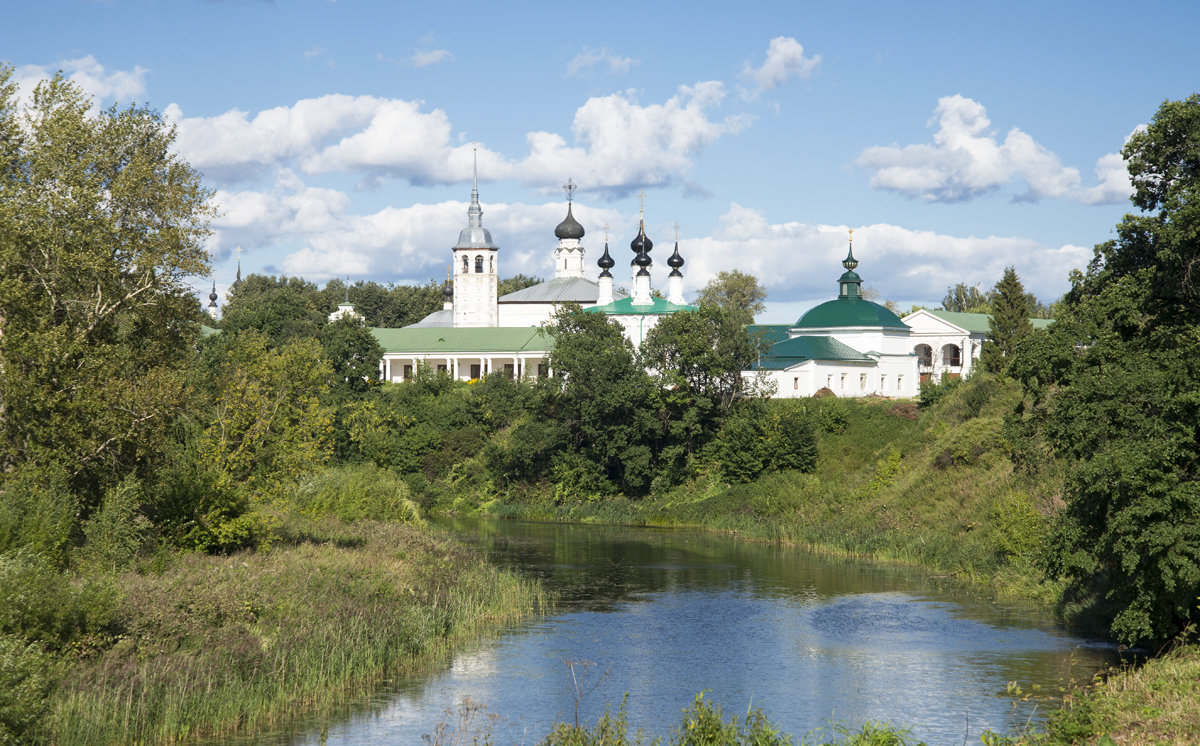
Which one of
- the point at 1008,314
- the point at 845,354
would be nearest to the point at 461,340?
the point at 845,354

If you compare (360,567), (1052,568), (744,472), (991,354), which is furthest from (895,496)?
(360,567)

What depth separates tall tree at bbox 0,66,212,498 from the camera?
22.7 meters

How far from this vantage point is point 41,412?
23.1m

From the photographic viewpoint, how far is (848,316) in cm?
7306

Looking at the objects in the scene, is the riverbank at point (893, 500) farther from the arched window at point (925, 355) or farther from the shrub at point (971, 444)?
the arched window at point (925, 355)

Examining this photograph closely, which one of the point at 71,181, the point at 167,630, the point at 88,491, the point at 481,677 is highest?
the point at 71,181

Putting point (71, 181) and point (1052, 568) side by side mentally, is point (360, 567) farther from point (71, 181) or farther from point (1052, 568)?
point (1052, 568)

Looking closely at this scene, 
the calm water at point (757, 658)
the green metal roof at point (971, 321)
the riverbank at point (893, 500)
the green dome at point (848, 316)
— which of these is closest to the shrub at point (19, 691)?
the calm water at point (757, 658)

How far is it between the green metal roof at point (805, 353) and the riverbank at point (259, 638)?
4114 cm

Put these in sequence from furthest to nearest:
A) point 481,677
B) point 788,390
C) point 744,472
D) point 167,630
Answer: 1. point 788,390
2. point 744,472
3. point 481,677
4. point 167,630

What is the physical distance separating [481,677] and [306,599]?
3.97m

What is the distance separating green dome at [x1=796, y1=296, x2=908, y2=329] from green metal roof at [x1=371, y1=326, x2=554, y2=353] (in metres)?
21.7

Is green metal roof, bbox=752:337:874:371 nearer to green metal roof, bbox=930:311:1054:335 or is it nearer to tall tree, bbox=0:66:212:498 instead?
green metal roof, bbox=930:311:1054:335

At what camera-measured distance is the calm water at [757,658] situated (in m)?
18.3
